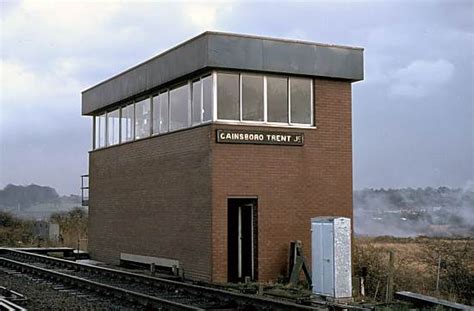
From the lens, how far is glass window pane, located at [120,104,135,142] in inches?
924

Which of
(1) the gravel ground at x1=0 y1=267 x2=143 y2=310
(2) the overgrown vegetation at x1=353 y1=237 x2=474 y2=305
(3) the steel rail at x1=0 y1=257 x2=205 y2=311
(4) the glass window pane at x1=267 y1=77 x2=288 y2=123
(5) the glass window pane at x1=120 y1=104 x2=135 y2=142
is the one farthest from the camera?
(5) the glass window pane at x1=120 y1=104 x2=135 y2=142

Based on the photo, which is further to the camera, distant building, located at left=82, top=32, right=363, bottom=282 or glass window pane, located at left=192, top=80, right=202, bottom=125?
glass window pane, located at left=192, top=80, right=202, bottom=125

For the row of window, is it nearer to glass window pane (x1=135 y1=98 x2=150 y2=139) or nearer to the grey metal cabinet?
glass window pane (x1=135 y1=98 x2=150 y2=139)

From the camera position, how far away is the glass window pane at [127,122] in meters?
23.5

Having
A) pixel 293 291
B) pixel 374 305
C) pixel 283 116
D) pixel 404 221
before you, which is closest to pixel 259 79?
pixel 283 116

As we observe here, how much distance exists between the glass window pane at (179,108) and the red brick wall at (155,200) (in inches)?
15.3

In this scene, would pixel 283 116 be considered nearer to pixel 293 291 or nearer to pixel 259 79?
pixel 259 79

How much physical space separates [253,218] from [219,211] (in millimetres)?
1115

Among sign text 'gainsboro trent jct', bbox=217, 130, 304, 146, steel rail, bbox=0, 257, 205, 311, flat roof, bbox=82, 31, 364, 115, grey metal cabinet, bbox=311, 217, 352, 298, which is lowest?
steel rail, bbox=0, 257, 205, 311

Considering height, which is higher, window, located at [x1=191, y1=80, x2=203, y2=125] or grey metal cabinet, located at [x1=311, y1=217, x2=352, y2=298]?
window, located at [x1=191, y1=80, x2=203, y2=125]

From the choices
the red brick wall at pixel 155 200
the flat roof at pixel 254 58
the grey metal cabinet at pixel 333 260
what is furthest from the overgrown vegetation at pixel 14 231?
the grey metal cabinet at pixel 333 260

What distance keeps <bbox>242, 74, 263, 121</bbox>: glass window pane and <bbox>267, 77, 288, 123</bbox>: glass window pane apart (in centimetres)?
28

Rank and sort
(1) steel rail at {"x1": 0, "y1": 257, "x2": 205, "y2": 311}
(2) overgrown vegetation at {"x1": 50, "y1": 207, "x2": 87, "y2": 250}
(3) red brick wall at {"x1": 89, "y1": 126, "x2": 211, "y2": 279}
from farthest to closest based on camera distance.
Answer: (2) overgrown vegetation at {"x1": 50, "y1": 207, "x2": 87, "y2": 250}, (3) red brick wall at {"x1": 89, "y1": 126, "x2": 211, "y2": 279}, (1) steel rail at {"x1": 0, "y1": 257, "x2": 205, "y2": 311}

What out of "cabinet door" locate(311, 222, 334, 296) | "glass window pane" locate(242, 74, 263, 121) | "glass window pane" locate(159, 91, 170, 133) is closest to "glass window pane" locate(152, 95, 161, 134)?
"glass window pane" locate(159, 91, 170, 133)
